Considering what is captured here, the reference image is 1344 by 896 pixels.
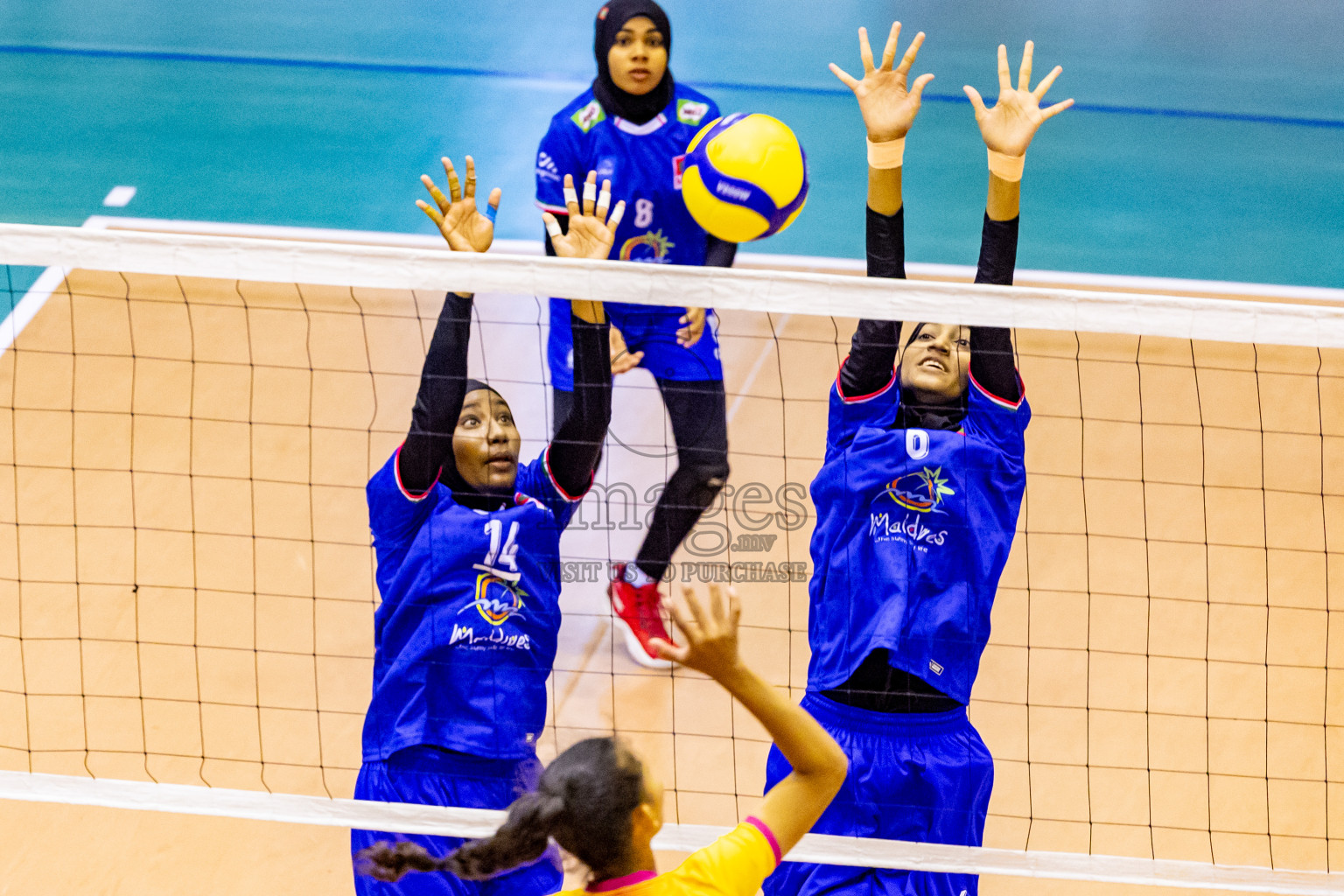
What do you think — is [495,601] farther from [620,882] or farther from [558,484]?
[620,882]

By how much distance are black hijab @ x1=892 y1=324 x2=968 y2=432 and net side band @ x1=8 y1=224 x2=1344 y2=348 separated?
57cm

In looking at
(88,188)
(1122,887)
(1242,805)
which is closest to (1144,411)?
(1242,805)

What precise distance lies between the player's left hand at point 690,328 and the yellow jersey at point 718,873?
2.42 meters

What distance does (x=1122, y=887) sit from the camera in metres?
3.81

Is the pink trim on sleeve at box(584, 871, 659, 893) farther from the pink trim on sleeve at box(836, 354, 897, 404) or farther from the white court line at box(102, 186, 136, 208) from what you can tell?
the white court line at box(102, 186, 136, 208)

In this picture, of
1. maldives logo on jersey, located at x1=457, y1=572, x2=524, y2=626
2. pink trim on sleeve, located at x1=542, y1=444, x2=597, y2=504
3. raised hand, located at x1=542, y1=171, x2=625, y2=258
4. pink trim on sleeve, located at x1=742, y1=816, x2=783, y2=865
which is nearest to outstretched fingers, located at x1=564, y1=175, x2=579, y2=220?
raised hand, located at x1=542, y1=171, x2=625, y2=258

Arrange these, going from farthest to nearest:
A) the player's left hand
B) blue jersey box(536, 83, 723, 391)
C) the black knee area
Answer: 1. blue jersey box(536, 83, 723, 391)
2. the black knee area
3. the player's left hand

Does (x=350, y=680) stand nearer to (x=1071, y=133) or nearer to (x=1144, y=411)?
(x=1144, y=411)

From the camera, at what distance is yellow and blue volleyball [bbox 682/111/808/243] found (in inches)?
Answer: 161

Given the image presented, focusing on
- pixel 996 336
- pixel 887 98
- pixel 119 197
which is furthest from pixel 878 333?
pixel 119 197

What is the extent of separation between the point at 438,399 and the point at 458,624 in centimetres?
58

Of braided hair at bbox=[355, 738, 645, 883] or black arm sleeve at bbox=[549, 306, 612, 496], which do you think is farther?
black arm sleeve at bbox=[549, 306, 612, 496]

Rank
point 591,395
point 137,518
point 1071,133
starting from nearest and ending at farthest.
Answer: point 591,395 → point 137,518 → point 1071,133

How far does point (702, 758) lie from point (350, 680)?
125 cm
